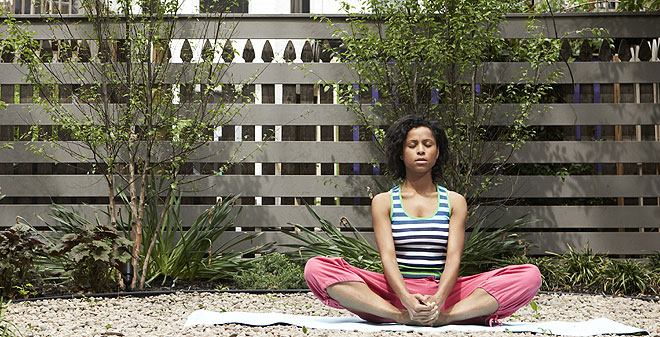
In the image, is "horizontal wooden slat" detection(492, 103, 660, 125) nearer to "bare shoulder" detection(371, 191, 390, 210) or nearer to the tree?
the tree

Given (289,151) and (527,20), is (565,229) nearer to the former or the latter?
(527,20)

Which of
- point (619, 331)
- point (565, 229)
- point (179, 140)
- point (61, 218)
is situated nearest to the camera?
point (619, 331)

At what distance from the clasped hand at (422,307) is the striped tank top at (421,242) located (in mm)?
253

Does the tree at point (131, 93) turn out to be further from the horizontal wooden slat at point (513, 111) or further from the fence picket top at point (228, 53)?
the horizontal wooden slat at point (513, 111)

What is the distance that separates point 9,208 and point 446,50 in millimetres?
4340

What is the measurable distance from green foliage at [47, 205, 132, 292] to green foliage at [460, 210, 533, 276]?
2823 mm

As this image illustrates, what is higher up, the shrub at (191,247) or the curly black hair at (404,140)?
the curly black hair at (404,140)

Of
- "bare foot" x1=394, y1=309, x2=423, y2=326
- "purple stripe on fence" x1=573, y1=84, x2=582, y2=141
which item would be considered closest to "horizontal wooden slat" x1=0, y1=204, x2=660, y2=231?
"purple stripe on fence" x1=573, y1=84, x2=582, y2=141

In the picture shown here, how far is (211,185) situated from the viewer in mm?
6379

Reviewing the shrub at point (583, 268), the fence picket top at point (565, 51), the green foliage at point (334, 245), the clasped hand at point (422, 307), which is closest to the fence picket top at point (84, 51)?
the green foliage at point (334, 245)

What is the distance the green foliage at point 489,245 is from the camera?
5.80 m

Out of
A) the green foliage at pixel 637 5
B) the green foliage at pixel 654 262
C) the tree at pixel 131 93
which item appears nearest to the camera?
the tree at pixel 131 93

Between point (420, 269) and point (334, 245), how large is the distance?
8.17 ft

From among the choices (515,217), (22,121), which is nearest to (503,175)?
(515,217)
